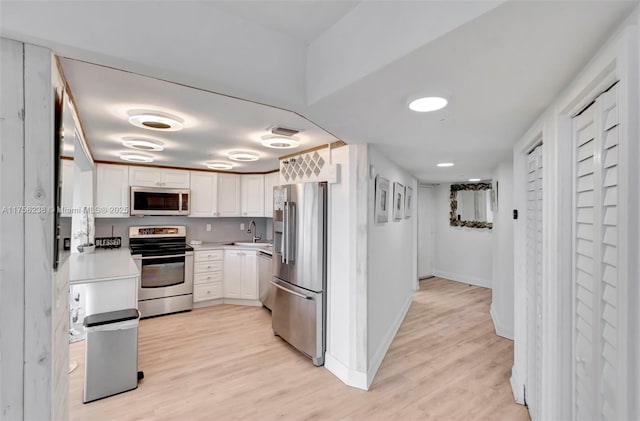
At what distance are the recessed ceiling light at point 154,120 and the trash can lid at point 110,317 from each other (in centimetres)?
159

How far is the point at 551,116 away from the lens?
1.63m

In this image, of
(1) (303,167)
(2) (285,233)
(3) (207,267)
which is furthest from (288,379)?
(3) (207,267)

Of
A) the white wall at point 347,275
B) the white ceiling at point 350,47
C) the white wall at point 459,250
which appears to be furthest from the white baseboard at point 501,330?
the white ceiling at point 350,47

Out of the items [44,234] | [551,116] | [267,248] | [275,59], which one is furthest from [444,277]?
[44,234]

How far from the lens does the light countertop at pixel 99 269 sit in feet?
8.25

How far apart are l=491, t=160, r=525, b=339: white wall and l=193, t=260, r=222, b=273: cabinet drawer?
159 inches

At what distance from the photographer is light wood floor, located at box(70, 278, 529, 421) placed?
2.31 metres

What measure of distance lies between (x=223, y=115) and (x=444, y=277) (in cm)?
605

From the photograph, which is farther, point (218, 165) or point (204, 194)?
point (204, 194)

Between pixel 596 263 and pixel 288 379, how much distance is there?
8.11 ft

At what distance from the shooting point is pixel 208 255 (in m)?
4.86

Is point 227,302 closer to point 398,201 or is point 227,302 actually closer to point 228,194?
point 228,194

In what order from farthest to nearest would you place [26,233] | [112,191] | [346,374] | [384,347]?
[112,191] < [384,347] < [346,374] < [26,233]

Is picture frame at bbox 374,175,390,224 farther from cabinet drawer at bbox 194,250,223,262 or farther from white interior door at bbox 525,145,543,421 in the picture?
cabinet drawer at bbox 194,250,223,262
